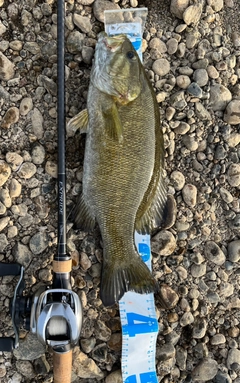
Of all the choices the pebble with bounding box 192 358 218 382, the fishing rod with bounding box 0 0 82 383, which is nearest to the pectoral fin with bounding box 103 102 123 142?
the fishing rod with bounding box 0 0 82 383

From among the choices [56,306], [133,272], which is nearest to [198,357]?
[133,272]

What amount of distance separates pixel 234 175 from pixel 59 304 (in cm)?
155

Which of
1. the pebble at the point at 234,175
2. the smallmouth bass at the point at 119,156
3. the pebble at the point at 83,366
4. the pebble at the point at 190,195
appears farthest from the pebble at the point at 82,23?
the pebble at the point at 83,366

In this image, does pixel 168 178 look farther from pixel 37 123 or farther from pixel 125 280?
pixel 37 123

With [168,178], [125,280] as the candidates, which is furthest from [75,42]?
[125,280]

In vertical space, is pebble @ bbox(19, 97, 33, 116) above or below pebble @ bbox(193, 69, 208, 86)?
below

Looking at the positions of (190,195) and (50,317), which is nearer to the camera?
(50,317)

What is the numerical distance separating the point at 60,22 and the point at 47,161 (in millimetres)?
909

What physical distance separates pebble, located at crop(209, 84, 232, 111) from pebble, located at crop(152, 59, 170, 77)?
37 cm

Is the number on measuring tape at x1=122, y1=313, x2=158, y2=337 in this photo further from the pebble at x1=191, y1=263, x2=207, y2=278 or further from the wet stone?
the wet stone

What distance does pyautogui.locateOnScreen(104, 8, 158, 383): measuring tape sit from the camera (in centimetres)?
285

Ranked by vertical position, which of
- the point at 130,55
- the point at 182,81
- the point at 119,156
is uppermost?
the point at 130,55

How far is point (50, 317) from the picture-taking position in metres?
2.45

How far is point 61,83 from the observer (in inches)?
106
